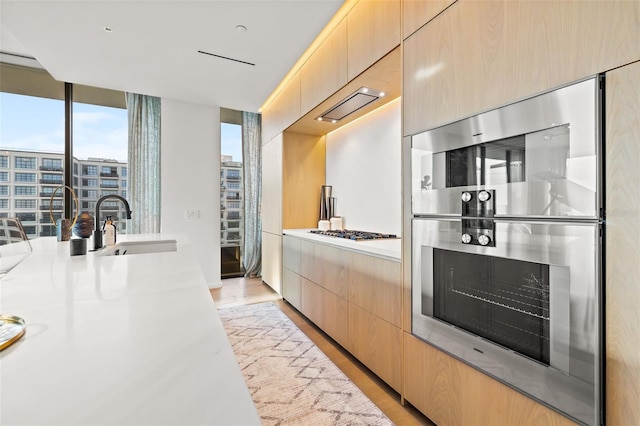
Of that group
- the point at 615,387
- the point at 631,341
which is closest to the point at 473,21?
the point at 631,341

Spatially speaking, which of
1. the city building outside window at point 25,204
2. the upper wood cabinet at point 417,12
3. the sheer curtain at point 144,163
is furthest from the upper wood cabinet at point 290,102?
the city building outside window at point 25,204

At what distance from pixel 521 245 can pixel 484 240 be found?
145 mm

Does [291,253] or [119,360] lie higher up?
[119,360]

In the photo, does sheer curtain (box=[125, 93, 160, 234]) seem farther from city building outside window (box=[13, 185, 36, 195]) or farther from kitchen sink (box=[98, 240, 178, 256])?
kitchen sink (box=[98, 240, 178, 256])

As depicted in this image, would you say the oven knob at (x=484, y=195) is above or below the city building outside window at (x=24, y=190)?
below

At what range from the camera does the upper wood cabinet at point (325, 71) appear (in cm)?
231

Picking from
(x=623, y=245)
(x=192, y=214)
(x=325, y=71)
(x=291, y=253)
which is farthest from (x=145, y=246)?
(x=623, y=245)

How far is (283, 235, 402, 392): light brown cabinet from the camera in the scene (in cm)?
178

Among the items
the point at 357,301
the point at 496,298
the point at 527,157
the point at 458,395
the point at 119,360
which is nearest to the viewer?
the point at 119,360

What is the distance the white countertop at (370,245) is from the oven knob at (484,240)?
0.51m

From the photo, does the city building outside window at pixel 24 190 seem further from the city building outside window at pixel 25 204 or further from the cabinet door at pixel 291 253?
the cabinet door at pixel 291 253

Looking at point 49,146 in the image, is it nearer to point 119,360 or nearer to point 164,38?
point 164,38

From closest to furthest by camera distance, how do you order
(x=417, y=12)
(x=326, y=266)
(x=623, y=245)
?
(x=623, y=245), (x=417, y=12), (x=326, y=266)

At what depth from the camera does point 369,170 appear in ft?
9.71
